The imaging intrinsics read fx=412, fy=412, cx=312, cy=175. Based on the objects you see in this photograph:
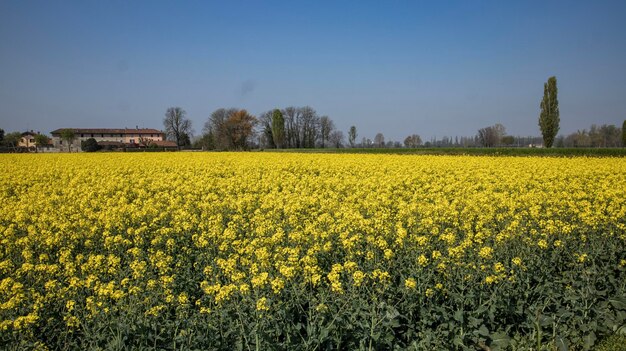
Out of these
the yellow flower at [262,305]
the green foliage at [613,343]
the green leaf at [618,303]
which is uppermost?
the yellow flower at [262,305]

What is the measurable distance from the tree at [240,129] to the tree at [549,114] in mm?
59832

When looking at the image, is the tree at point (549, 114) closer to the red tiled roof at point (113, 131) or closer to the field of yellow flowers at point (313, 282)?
the field of yellow flowers at point (313, 282)

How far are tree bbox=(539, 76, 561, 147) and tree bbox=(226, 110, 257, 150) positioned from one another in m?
59.8

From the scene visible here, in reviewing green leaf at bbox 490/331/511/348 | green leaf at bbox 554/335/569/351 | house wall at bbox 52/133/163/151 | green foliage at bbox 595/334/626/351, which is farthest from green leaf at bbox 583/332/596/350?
house wall at bbox 52/133/163/151

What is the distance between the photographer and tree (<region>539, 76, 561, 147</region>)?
5912 cm

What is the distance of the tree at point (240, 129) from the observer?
96.6 metres

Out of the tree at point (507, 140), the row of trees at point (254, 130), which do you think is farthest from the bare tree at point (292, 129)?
the tree at point (507, 140)

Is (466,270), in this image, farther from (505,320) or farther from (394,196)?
→ (394,196)

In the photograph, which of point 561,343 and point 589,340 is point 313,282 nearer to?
point 561,343

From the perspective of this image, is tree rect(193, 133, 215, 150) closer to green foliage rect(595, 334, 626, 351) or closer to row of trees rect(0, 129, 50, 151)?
row of trees rect(0, 129, 50, 151)

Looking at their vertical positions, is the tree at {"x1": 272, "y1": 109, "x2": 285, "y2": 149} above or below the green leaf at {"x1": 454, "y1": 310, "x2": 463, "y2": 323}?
above

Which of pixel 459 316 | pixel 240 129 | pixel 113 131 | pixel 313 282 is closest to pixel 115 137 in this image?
pixel 113 131

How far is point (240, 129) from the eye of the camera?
325ft

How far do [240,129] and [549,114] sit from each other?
64939 mm
